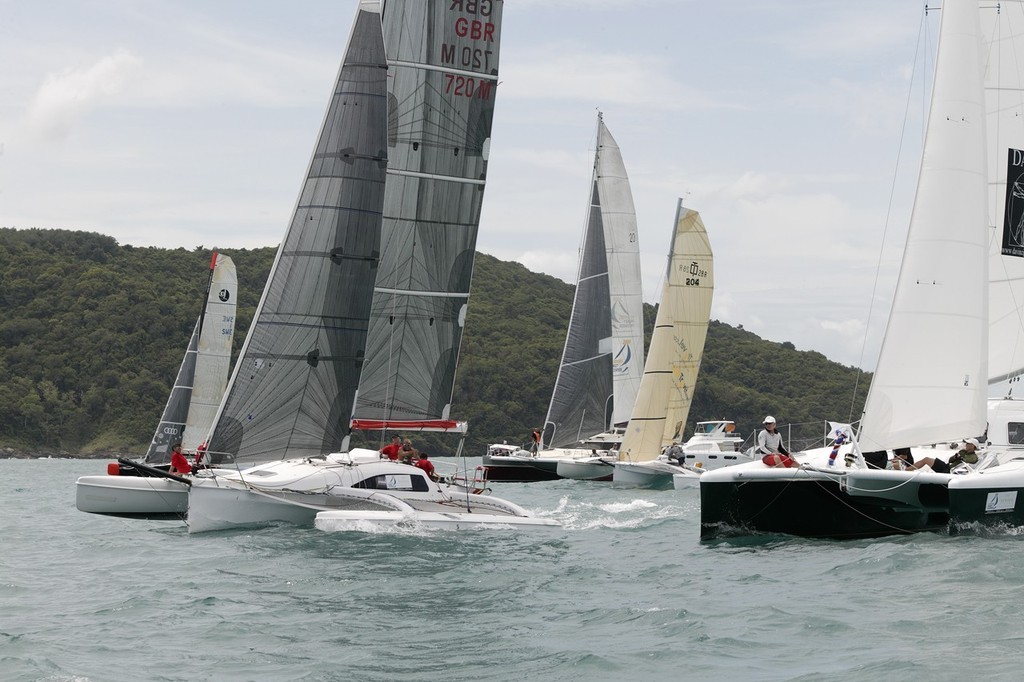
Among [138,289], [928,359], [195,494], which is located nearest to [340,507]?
[195,494]

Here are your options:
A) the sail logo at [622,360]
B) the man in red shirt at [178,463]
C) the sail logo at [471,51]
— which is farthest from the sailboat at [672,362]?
the man in red shirt at [178,463]

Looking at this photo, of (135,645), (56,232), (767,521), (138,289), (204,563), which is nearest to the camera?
(135,645)

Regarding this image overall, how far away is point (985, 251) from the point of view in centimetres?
2262

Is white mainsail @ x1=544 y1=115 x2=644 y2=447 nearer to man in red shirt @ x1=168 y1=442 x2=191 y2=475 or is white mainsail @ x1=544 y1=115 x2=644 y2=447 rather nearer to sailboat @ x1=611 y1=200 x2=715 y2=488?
Result: sailboat @ x1=611 y1=200 x2=715 y2=488

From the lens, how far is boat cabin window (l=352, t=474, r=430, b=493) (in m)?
→ 22.7

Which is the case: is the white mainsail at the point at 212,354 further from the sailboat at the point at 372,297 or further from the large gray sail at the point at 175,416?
the sailboat at the point at 372,297

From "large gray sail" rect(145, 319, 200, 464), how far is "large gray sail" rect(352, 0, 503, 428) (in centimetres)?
1062

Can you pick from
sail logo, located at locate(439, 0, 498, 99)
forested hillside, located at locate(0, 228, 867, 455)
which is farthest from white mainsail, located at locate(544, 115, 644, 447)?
forested hillside, located at locate(0, 228, 867, 455)

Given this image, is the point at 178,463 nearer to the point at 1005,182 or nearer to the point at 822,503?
the point at 822,503

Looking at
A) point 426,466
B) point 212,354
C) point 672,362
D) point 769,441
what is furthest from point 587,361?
point 769,441

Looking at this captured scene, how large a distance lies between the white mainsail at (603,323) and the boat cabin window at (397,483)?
26690 millimetres

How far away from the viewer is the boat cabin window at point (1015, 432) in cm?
2323

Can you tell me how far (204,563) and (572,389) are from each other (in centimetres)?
3175

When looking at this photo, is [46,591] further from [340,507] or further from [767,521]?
[767,521]
